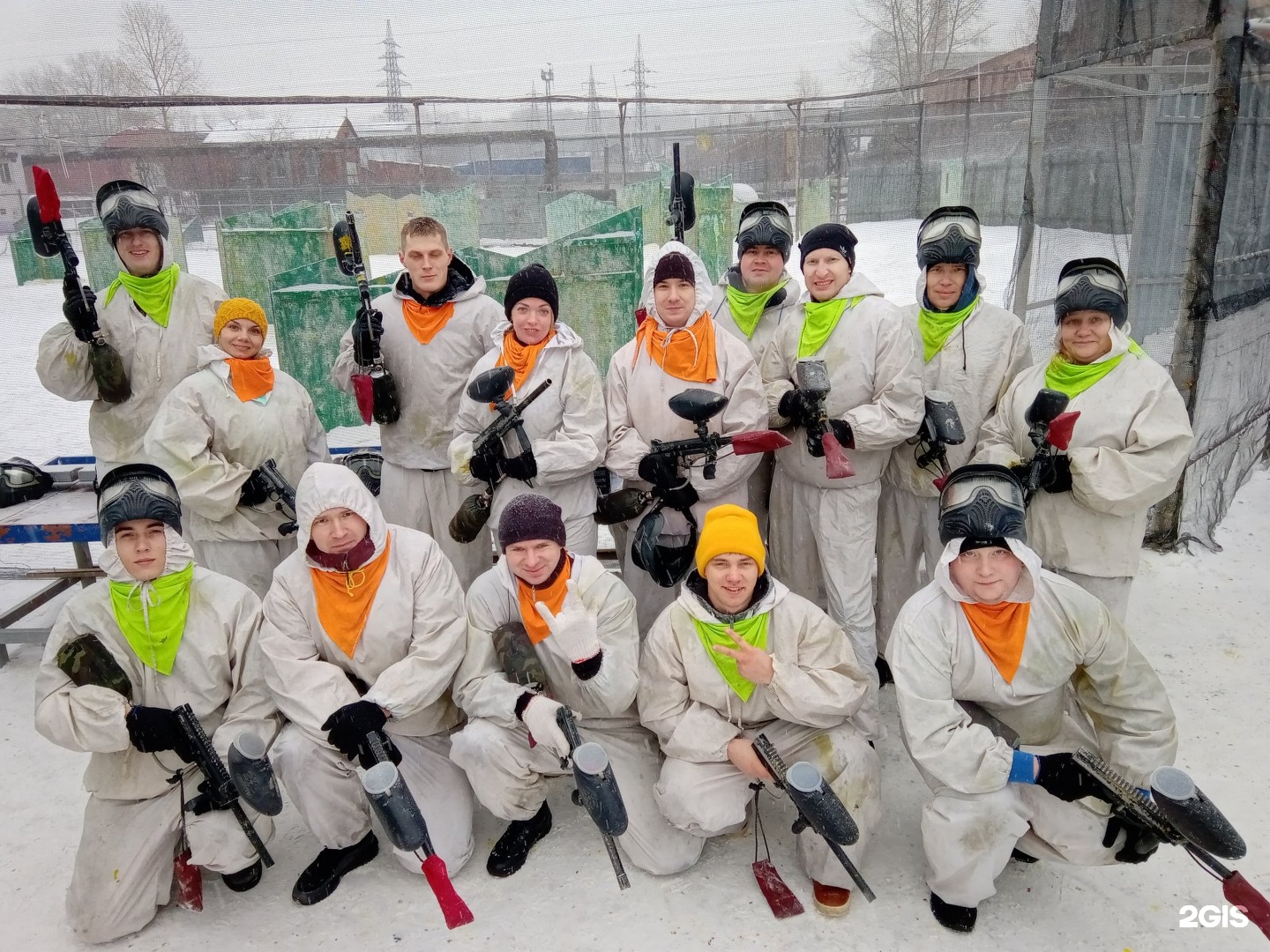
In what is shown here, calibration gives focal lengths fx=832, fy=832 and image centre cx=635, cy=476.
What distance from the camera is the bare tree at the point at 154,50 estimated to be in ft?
33.6

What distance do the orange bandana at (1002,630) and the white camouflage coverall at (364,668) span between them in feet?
5.52

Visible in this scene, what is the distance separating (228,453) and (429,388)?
88 centimetres

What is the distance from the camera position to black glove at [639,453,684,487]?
3.33 m

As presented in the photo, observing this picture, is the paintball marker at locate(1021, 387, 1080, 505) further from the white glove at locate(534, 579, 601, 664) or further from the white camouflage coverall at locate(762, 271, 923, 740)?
the white glove at locate(534, 579, 601, 664)

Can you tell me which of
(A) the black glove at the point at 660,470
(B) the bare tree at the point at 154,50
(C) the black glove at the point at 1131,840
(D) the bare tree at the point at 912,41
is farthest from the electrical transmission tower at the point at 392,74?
(C) the black glove at the point at 1131,840

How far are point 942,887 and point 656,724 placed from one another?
1.00 metres

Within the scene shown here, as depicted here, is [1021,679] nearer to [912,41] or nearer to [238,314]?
[238,314]

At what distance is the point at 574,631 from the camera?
253 cm

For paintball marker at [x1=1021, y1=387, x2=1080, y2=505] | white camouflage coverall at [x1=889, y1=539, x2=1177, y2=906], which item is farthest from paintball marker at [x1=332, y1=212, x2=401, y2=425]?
paintball marker at [x1=1021, y1=387, x2=1080, y2=505]

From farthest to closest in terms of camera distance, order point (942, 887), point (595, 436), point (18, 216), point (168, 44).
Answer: point (18, 216) → point (168, 44) → point (595, 436) → point (942, 887)

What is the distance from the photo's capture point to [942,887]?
2.53 meters

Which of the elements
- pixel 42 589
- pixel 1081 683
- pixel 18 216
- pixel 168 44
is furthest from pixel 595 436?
pixel 18 216

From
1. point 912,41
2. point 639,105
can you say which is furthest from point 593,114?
point 912,41

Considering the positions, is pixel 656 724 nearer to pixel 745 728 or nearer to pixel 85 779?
pixel 745 728
